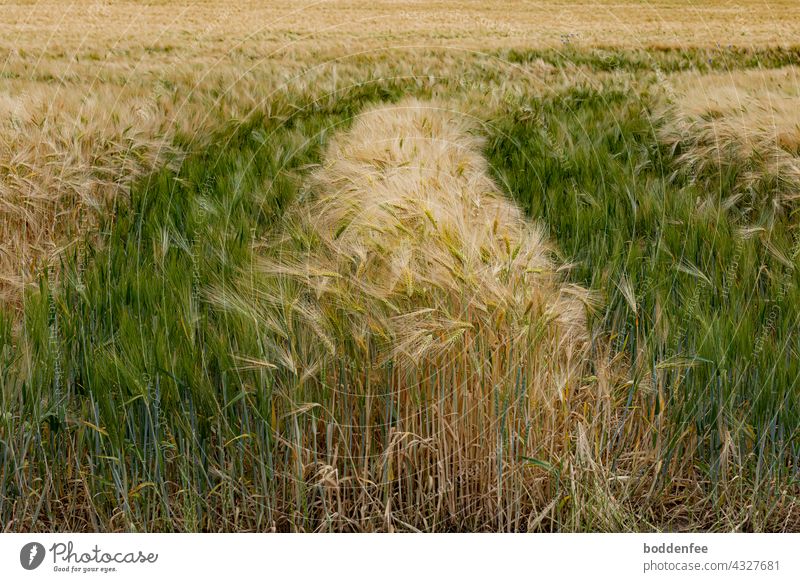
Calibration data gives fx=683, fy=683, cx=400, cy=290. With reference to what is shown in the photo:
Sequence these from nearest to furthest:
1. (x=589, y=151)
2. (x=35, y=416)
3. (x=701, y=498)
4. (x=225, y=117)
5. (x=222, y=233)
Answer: (x=35, y=416) < (x=701, y=498) < (x=222, y=233) < (x=589, y=151) < (x=225, y=117)

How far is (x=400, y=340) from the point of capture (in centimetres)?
152

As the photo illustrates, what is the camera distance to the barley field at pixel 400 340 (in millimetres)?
1537

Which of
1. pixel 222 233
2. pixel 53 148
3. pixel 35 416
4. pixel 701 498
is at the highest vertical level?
pixel 53 148

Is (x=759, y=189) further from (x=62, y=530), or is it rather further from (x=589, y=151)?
(x=62, y=530)

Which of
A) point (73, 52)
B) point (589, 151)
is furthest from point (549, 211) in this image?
point (73, 52)

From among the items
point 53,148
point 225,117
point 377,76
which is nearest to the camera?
point 53,148

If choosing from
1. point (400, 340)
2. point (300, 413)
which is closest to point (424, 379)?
point (400, 340)

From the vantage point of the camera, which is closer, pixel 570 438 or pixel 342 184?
pixel 570 438

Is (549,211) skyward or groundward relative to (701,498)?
skyward

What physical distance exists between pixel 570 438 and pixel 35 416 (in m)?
1.22

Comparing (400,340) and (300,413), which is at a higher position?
(400,340)

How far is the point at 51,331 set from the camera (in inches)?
64.0

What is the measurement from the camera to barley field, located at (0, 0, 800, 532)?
1.54 m

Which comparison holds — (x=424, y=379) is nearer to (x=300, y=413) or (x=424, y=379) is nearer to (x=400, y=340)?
(x=400, y=340)
